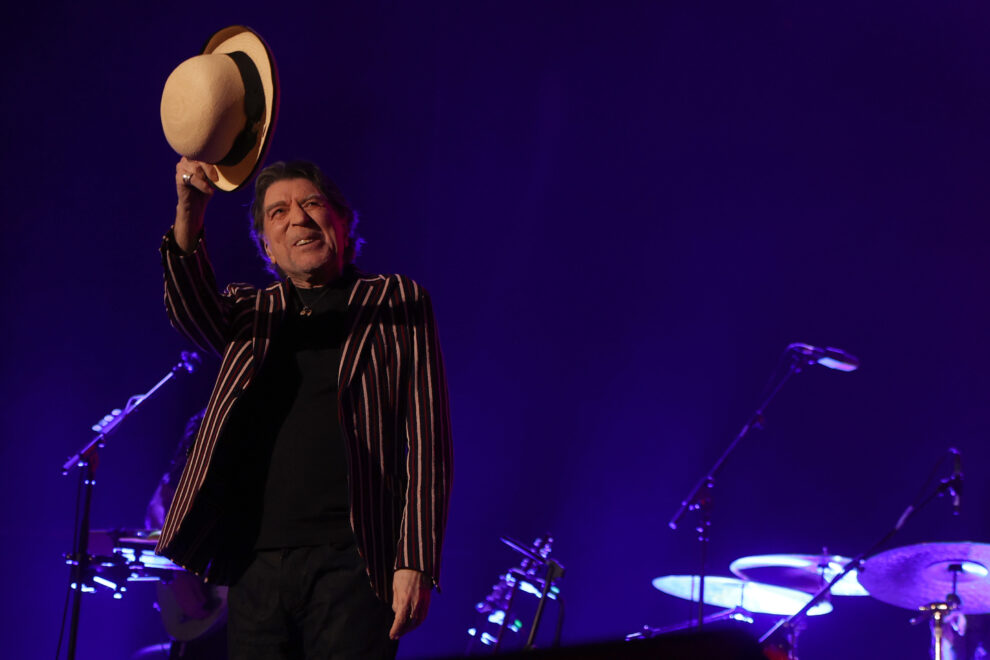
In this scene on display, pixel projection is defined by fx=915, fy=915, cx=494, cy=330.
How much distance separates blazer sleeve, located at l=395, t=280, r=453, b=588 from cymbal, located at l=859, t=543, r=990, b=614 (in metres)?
2.52

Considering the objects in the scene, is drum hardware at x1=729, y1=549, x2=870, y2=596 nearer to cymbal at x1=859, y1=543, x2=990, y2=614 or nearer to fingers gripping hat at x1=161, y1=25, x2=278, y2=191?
cymbal at x1=859, y1=543, x2=990, y2=614

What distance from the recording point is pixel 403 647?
5434 mm

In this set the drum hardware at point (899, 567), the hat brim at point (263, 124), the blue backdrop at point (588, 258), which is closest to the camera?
the hat brim at point (263, 124)

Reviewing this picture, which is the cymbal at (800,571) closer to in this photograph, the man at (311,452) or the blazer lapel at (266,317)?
the man at (311,452)

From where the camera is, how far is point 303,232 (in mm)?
2068

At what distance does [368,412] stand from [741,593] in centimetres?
316

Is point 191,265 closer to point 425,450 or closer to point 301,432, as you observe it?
point 301,432

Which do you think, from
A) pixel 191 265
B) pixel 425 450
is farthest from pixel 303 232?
pixel 425 450

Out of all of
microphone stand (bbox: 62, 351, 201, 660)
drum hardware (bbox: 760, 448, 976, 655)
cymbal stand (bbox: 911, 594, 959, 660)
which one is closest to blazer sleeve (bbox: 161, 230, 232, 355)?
microphone stand (bbox: 62, 351, 201, 660)

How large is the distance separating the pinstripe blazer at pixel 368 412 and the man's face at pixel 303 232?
0.26 feet

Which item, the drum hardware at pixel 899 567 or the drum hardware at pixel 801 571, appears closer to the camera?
the drum hardware at pixel 899 567

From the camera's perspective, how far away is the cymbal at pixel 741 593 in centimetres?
429

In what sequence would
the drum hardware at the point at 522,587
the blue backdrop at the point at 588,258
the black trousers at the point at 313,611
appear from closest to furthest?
the black trousers at the point at 313,611
the drum hardware at the point at 522,587
the blue backdrop at the point at 588,258

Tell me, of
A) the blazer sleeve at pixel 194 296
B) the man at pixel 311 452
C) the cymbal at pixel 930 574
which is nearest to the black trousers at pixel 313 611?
the man at pixel 311 452
